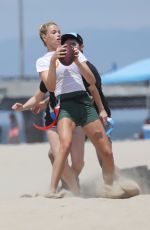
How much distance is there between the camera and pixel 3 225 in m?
6.59

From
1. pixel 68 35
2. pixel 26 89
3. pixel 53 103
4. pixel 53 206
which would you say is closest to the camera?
pixel 53 206

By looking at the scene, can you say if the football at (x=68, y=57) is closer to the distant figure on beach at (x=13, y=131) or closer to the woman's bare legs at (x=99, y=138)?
the woman's bare legs at (x=99, y=138)

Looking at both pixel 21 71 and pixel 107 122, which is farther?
pixel 21 71

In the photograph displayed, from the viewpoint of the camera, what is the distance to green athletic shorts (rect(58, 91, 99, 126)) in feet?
26.3

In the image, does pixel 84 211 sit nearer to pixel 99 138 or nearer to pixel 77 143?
pixel 99 138

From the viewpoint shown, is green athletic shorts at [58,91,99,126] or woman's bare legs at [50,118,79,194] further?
green athletic shorts at [58,91,99,126]

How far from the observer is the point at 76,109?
26.3 feet

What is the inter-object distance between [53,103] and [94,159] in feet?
21.6

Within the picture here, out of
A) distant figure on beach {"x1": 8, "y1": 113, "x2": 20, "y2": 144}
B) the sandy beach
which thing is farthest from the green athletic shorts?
distant figure on beach {"x1": 8, "y1": 113, "x2": 20, "y2": 144}

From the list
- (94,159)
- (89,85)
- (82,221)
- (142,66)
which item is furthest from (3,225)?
(142,66)

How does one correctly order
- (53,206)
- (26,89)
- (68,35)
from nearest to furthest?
(53,206)
(68,35)
(26,89)

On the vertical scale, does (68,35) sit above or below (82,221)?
above

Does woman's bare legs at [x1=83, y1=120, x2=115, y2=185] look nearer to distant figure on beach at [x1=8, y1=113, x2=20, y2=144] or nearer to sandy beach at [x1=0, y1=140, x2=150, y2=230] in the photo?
sandy beach at [x1=0, y1=140, x2=150, y2=230]

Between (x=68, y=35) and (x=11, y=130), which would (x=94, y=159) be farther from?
(x=11, y=130)
